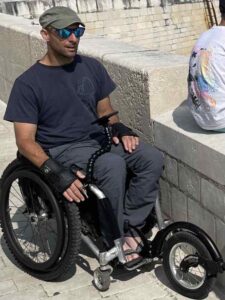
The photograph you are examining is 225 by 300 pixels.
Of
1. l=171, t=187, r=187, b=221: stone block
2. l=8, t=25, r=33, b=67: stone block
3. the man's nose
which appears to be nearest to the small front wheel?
l=171, t=187, r=187, b=221: stone block

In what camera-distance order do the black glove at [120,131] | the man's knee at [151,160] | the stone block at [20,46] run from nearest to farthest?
the man's knee at [151,160] < the black glove at [120,131] < the stone block at [20,46]

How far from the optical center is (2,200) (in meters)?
3.31

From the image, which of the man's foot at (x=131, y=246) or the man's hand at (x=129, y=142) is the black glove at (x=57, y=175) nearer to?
the man's hand at (x=129, y=142)

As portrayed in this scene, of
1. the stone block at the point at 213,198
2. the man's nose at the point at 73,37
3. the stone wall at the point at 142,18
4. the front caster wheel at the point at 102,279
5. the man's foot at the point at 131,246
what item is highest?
the man's nose at the point at 73,37

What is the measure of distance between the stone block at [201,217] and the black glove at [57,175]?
2.65 feet

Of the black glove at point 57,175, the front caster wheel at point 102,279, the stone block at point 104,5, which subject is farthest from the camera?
the stone block at point 104,5

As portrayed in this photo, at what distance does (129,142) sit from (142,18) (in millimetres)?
15859

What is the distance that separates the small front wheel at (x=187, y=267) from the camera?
2.84 meters

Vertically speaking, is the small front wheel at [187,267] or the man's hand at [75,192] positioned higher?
the man's hand at [75,192]

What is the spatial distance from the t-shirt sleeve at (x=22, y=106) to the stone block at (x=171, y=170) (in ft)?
2.97

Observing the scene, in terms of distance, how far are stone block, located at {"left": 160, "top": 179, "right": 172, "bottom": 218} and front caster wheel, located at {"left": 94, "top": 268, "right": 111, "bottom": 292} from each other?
0.77 meters

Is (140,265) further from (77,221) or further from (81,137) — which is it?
(81,137)

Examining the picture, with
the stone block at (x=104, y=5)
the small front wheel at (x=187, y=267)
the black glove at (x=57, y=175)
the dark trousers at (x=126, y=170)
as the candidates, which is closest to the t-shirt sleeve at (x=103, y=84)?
the dark trousers at (x=126, y=170)

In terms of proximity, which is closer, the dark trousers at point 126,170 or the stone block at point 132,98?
the dark trousers at point 126,170
